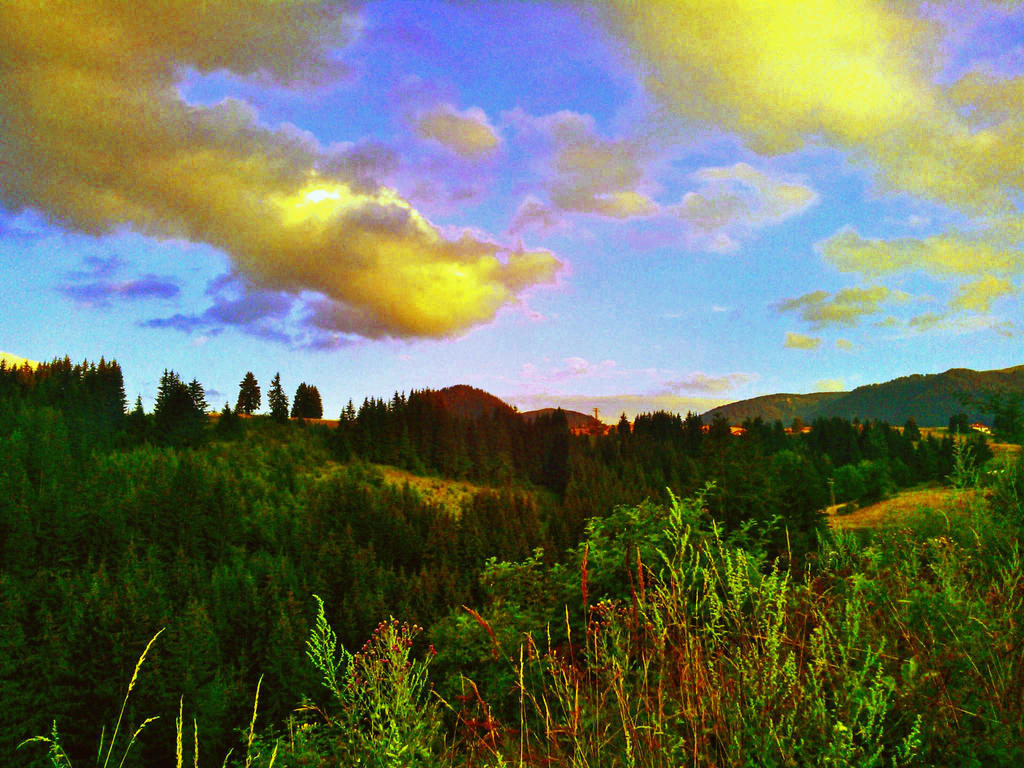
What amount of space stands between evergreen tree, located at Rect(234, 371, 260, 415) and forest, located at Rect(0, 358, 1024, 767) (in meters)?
0.60

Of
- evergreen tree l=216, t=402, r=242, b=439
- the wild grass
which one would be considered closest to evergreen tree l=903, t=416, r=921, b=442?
the wild grass

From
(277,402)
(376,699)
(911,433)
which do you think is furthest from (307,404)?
(376,699)

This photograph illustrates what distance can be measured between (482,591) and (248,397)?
150 m

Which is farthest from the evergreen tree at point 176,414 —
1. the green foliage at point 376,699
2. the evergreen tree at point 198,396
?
the green foliage at point 376,699

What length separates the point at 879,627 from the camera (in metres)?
3.36

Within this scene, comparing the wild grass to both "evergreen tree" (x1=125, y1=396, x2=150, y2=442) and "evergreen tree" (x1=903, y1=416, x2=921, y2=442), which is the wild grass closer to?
"evergreen tree" (x1=903, y1=416, x2=921, y2=442)

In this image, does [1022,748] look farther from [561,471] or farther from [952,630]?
[561,471]

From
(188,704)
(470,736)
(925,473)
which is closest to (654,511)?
(470,736)

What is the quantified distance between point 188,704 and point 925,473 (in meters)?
86.4

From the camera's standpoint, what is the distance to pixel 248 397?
510 feet

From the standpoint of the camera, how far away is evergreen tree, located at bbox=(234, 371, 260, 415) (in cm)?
15375

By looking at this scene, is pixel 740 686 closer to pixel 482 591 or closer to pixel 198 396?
pixel 482 591

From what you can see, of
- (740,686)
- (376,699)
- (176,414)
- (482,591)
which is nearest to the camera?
(740,686)

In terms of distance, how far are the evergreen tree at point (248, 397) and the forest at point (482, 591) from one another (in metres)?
0.60
